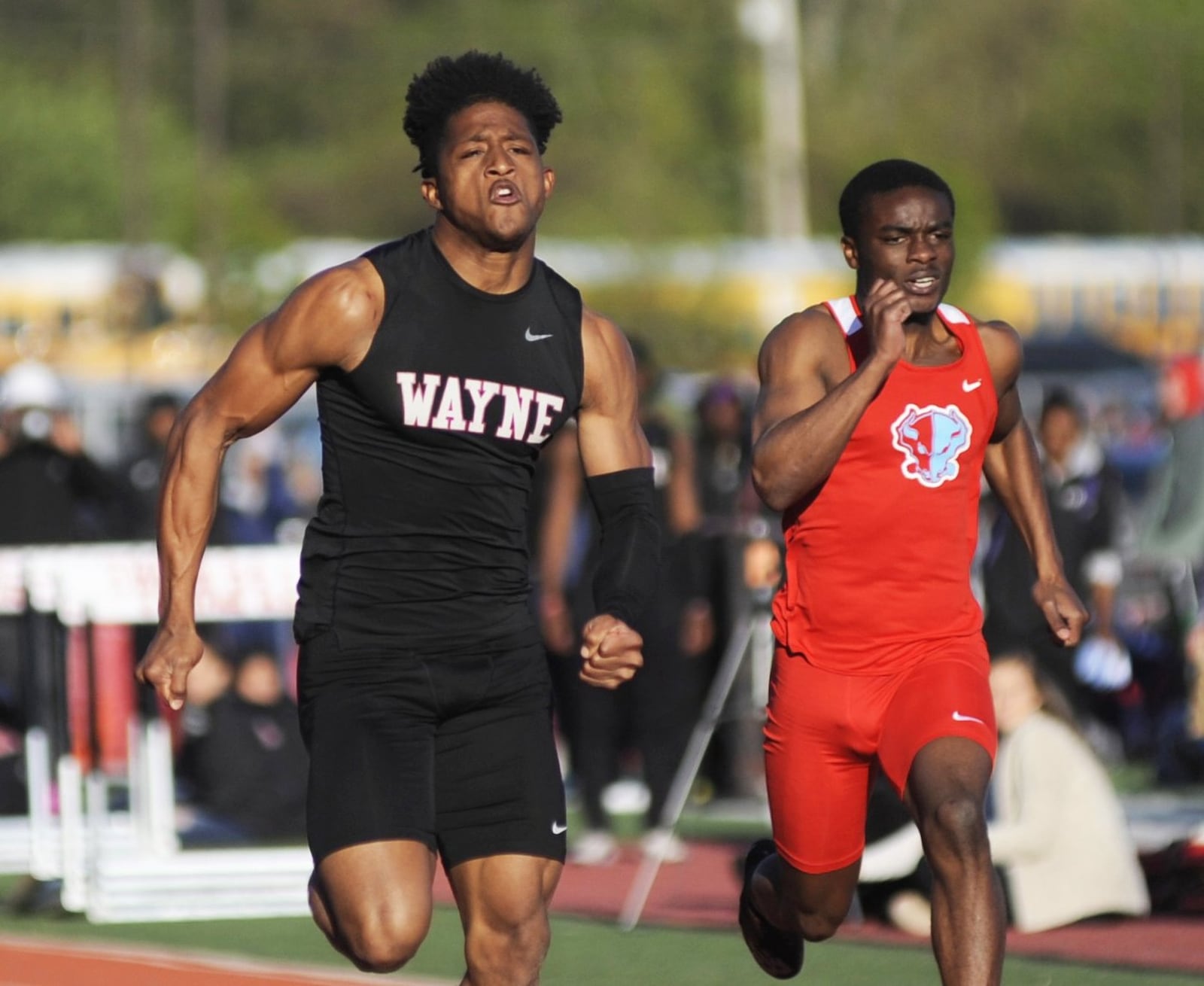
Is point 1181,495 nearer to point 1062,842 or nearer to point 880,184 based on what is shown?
point 1062,842

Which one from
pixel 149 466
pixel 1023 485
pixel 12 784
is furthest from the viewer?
pixel 149 466

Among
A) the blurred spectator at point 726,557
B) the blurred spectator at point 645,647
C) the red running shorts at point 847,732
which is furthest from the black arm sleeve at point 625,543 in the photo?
the blurred spectator at point 726,557

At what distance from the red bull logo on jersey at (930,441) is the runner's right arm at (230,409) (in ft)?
4.58

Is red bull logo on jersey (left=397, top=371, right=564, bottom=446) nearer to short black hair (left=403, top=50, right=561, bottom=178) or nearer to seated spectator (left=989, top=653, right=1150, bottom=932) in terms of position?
short black hair (left=403, top=50, right=561, bottom=178)

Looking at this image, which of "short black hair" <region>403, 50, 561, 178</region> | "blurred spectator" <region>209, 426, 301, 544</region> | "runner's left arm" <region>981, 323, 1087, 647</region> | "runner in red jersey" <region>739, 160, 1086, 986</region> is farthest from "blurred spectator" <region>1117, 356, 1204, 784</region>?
"short black hair" <region>403, 50, 561, 178</region>

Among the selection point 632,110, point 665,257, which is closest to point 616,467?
point 665,257

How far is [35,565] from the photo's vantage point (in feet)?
35.3

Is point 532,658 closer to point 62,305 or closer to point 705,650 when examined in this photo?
point 705,650

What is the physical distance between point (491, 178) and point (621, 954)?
4013 mm

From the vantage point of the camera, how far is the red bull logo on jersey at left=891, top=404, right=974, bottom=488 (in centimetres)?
630

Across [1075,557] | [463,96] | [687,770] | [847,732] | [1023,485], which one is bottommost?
[687,770]

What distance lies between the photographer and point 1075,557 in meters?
13.2

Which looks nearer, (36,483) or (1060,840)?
(1060,840)

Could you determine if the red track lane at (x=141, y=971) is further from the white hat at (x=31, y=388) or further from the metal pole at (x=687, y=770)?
the white hat at (x=31, y=388)
